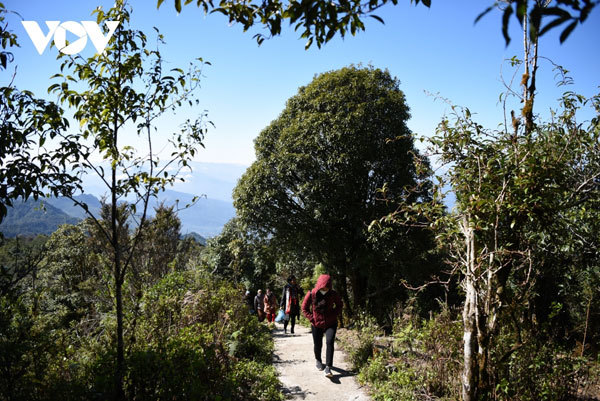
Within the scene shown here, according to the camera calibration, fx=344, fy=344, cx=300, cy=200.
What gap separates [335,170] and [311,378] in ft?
20.0

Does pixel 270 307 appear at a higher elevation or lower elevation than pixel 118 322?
lower

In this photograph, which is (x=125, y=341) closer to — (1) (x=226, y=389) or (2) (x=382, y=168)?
(1) (x=226, y=389)

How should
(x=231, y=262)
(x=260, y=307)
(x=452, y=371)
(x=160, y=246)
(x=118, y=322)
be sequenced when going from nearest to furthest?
1. (x=118, y=322)
2. (x=452, y=371)
3. (x=260, y=307)
4. (x=160, y=246)
5. (x=231, y=262)

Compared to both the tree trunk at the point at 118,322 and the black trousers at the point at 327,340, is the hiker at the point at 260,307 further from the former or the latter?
the tree trunk at the point at 118,322

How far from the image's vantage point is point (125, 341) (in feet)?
14.9

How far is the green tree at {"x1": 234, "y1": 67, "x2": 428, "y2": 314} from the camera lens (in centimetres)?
1037

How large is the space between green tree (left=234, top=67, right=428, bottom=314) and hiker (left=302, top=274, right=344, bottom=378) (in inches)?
167

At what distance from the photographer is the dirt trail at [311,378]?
17.1ft

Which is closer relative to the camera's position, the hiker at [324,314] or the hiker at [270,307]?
the hiker at [324,314]

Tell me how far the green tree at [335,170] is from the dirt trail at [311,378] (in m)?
3.88

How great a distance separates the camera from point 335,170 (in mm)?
10438

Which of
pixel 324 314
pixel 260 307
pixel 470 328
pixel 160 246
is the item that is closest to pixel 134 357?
pixel 324 314

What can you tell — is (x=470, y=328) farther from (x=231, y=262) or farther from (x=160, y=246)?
(x=231, y=262)

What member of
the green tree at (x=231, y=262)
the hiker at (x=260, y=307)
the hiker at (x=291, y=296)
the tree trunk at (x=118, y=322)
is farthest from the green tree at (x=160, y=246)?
the tree trunk at (x=118, y=322)
